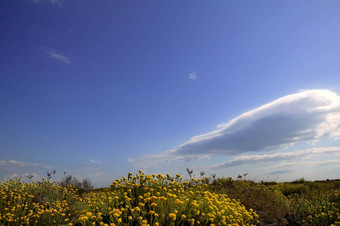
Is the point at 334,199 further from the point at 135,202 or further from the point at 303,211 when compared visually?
the point at 135,202

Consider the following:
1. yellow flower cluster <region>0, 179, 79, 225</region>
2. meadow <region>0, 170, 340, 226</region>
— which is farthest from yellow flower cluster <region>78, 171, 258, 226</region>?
yellow flower cluster <region>0, 179, 79, 225</region>

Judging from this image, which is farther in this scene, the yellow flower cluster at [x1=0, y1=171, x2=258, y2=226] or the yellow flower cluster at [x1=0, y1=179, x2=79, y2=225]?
the yellow flower cluster at [x1=0, y1=179, x2=79, y2=225]

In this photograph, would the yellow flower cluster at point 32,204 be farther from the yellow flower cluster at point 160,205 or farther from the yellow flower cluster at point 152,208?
the yellow flower cluster at point 160,205

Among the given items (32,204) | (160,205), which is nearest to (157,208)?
(160,205)

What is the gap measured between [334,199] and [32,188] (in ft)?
37.6

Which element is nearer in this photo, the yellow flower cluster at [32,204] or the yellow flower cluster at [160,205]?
the yellow flower cluster at [160,205]

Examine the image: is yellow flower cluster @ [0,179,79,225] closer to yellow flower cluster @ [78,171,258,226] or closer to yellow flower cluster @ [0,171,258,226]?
yellow flower cluster @ [0,171,258,226]

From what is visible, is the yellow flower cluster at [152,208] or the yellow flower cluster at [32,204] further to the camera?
the yellow flower cluster at [32,204]

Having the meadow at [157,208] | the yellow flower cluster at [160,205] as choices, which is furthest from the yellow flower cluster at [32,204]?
the yellow flower cluster at [160,205]

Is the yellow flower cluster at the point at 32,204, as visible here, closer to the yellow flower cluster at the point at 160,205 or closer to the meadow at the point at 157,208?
the meadow at the point at 157,208

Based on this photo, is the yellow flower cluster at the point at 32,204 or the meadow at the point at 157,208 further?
the yellow flower cluster at the point at 32,204

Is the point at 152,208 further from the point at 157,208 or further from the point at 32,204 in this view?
the point at 32,204

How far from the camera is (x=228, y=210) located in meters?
5.10

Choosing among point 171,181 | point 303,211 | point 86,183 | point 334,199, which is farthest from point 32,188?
point 334,199
